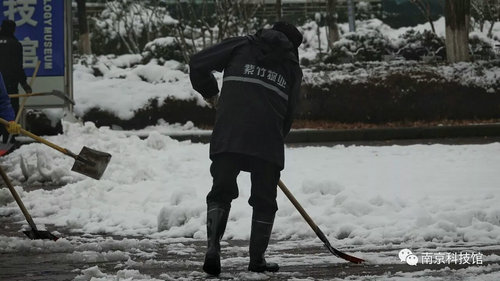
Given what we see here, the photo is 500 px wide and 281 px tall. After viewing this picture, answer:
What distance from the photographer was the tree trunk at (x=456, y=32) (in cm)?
1981

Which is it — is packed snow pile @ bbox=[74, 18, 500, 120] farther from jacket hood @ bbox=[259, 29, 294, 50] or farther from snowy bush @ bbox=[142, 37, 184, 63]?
jacket hood @ bbox=[259, 29, 294, 50]

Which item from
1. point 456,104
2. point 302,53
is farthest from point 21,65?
point 302,53

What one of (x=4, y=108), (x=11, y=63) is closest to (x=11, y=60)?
(x=11, y=63)

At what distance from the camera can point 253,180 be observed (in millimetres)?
5949

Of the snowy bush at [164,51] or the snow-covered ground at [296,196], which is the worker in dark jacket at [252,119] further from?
the snowy bush at [164,51]

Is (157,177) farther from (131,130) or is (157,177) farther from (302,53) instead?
(302,53)

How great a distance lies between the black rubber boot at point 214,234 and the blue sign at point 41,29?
1053cm

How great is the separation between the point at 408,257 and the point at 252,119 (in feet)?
4.82

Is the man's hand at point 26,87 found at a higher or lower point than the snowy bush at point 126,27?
lower

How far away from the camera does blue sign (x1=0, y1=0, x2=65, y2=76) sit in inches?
627

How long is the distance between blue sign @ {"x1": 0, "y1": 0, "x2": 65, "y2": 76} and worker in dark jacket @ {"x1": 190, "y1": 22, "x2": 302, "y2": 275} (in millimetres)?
10370

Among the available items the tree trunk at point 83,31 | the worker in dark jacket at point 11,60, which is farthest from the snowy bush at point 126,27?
the worker in dark jacket at point 11,60

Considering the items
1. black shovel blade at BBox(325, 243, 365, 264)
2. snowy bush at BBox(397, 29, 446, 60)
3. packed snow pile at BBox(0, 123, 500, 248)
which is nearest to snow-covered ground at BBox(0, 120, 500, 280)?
packed snow pile at BBox(0, 123, 500, 248)

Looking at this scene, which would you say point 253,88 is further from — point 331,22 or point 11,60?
point 331,22
